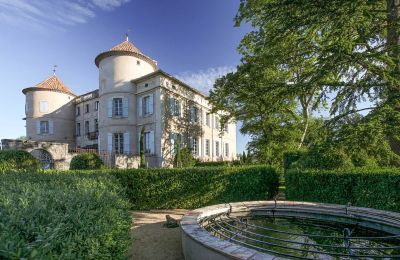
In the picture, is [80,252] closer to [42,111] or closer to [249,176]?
[249,176]

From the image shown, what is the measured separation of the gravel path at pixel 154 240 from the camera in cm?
507

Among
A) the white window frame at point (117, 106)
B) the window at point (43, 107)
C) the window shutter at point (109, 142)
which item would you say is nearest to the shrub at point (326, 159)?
the window shutter at point (109, 142)

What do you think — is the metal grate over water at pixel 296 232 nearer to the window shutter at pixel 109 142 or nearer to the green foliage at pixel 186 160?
the green foliage at pixel 186 160

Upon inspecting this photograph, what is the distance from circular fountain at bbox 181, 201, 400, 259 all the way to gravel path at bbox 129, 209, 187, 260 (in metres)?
0.95

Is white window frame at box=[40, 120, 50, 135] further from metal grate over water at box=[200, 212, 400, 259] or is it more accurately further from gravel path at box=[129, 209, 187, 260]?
metal grate over water at box=[200, 212, 400, 259]

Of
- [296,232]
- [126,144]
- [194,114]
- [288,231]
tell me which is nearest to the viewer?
[296,232]

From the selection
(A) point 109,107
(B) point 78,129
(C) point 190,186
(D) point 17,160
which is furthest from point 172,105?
(B) point 78,129

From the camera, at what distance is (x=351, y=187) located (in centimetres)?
688

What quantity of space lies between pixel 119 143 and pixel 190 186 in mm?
15171

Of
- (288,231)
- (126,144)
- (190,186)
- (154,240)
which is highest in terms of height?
(126,144)

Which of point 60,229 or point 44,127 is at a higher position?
point 44,127

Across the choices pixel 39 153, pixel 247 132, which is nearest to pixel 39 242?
pixel 247 132

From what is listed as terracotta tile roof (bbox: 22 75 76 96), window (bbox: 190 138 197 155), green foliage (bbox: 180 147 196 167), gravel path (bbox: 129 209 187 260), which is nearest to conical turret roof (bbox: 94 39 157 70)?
terracotta tile roof (bbox: 22 75 76 96)

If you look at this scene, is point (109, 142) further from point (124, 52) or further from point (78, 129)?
point (78, 129)
